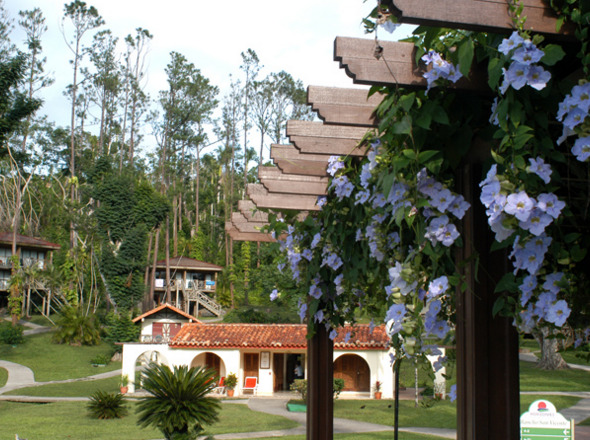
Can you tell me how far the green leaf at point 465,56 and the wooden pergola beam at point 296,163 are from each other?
1634 mm

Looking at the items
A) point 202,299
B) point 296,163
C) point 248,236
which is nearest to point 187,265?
point 202,299

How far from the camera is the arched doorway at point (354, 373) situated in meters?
18.8

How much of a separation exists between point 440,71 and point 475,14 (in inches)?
9.2

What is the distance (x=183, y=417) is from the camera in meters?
8.27

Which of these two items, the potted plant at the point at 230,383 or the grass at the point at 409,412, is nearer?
the grass at the point at 409,412

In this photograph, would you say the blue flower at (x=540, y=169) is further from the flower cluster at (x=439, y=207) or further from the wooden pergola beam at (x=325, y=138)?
the wooden pergola beam at (x=325, y=138)

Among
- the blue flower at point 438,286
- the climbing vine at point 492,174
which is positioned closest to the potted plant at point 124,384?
the climbing vine at point 492,174

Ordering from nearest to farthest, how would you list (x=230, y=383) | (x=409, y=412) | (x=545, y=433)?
1. (x=545, y=433)
2. (x=409, y=412)
3. (x=230, y=383)

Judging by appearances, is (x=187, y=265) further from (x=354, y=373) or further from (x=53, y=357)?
(x=354, y=373)

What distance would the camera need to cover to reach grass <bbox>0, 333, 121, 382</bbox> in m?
20.1

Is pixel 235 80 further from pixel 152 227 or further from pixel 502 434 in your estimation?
pixel 502 434

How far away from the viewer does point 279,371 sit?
19.6m

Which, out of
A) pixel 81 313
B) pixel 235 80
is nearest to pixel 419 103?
pixel 81 313

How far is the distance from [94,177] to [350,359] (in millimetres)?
14073
